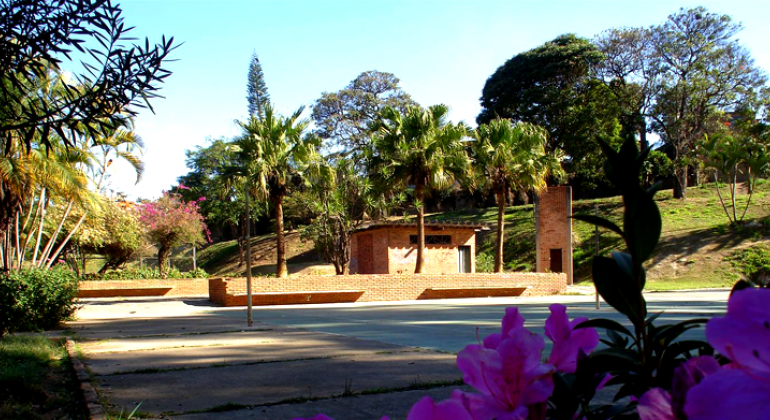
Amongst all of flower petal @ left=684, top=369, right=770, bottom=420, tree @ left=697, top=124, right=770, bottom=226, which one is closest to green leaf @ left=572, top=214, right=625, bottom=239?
flower petal @ left=684, top=369, right=770, bottom=420

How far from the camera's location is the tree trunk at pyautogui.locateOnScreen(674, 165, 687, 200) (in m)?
41.8

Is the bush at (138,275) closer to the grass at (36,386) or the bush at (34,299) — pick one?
the bush at (34,299)

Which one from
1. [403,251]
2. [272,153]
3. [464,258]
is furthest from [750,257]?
[272,153]

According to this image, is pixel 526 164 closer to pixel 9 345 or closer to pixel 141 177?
pixel 141 177

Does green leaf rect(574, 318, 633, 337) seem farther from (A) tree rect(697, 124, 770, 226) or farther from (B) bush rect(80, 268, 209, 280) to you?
(A) tree rect(697, 124, 770, 226)

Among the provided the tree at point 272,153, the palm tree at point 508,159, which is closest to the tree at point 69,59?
the tree at point 272,153

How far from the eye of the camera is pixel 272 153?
917 inches

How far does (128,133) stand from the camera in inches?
787

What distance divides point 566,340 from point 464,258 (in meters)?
31.5

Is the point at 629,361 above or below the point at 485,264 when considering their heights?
above

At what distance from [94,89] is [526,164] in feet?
76.6

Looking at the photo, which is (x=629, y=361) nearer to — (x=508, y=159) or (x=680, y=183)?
(x=508, y=159)

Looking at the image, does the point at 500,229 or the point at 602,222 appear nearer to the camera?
the point at 602,222

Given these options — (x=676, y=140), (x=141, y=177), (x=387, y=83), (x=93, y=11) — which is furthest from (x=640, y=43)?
(x=93, y=11)
